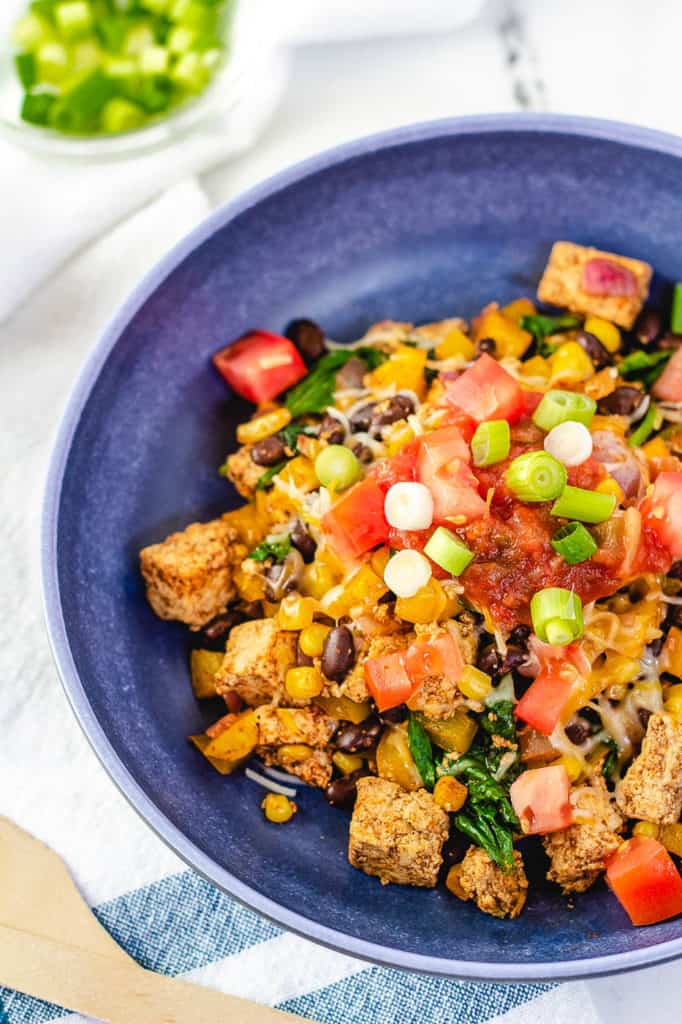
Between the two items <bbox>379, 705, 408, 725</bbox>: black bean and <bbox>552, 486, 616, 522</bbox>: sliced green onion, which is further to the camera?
<bbox>379, 705, 408, 725</bbox>: black bean

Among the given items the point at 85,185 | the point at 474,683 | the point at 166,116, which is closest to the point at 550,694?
the point at 474,683

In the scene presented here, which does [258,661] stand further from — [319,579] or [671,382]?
[671,382]

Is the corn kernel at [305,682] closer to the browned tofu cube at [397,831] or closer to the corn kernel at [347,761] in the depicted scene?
the corn kernel at [347,761]

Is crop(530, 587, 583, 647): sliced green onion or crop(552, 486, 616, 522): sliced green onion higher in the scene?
crop(552, 486, 616, 522): sliced green onion

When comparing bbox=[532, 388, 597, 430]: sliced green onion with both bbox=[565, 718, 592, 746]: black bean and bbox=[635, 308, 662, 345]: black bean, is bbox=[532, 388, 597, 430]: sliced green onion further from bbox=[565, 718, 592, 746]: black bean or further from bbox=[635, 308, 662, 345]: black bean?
bbox=[565, 718, 592, 746]: black bean

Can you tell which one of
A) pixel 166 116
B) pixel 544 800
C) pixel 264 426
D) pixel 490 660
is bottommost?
pixel 544 800

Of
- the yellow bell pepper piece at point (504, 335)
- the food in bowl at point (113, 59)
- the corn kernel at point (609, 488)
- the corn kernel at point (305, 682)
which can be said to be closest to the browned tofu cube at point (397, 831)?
the corn kernel at point (305, 682)

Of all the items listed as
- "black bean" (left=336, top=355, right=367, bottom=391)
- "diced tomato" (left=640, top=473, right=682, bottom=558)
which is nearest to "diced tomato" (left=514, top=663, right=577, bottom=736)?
"diced tomato" (left=640, top=473, right=682, bottom=558)
